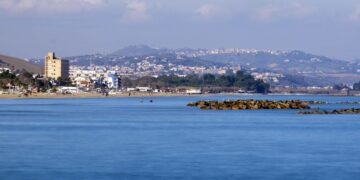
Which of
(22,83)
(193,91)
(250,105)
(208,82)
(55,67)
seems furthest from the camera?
(55,67)

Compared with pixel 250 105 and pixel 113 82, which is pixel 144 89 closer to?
pixel 113 82

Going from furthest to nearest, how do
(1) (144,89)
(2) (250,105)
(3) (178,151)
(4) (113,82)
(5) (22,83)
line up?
1. (4) (113,82)
2. (1) (144,89)
3. (5) (22,83)
4. (2) (250,105)
5. (3) (178,151)

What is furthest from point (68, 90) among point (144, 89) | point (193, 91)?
point (193, 91)

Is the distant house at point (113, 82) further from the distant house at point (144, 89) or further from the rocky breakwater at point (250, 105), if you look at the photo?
the rocky breakwater at point (250, 105)

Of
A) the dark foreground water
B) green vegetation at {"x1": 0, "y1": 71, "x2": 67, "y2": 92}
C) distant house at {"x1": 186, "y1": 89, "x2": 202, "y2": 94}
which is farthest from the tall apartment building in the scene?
the dark foreground water

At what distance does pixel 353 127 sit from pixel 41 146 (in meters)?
19.1

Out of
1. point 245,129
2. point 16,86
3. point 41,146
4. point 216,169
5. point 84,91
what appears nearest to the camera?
point 216,169

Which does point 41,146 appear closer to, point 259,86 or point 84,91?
point 84,91

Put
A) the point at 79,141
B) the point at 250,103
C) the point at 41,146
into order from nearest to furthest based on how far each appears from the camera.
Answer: the point at 41,146
the point at 79,141
the point at 250,103

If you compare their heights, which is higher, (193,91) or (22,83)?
(22,83)

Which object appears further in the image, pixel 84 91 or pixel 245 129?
→ pixel 84 91

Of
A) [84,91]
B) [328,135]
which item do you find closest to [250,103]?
[328,135]

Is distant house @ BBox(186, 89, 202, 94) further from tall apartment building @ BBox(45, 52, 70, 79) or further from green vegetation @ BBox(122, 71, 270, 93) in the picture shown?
tall apartment building @ BBox(45, 52, 70, 79)

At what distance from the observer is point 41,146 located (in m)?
33.7
